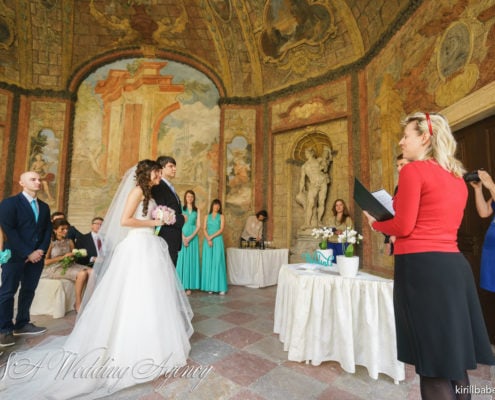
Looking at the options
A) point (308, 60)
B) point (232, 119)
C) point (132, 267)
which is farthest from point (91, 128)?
point (132, 267)

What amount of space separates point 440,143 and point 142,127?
8.92 m

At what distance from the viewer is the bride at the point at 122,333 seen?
2.10 meters

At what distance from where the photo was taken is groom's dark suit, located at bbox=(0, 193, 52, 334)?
333cm

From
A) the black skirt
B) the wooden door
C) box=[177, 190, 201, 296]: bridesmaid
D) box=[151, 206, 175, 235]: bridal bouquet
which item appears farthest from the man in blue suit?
the wooden door

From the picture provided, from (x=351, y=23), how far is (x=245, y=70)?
3529 millimetres

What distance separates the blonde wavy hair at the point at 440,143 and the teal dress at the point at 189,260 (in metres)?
5.10

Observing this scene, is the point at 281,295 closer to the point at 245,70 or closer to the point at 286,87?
the point at 286,87

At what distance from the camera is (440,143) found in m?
1.36

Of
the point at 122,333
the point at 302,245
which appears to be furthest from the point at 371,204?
the point at 302,245

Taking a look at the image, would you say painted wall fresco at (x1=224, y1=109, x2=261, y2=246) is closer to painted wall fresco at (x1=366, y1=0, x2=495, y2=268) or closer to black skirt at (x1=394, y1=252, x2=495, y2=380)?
painted wall fresco at (x1=366, y1=0, x2=495, y2=268)

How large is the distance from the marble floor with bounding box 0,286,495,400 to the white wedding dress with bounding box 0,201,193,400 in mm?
164

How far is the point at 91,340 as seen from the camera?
7.46 feet

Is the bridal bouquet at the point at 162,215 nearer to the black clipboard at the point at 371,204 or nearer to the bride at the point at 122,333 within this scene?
the bride at the point at 122,333

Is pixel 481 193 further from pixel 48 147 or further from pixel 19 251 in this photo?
pixel 48 147
